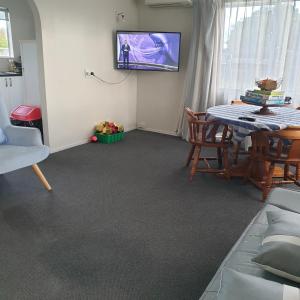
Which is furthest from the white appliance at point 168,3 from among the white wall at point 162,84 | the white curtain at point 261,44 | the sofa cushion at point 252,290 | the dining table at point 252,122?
the sofa cushion at point 252,290

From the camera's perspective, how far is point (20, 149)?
2602 millimetres

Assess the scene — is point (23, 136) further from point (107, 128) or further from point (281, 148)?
point (281, 148)

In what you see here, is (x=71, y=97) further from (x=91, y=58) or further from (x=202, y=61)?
(x=202, y=61)

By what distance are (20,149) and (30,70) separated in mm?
2326

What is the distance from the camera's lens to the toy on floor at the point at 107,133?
14.2ft

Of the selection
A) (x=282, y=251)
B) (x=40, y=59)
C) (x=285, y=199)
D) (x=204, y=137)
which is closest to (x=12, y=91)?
(x=40, y=59)

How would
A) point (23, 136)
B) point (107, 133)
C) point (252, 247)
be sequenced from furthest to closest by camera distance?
point (107, 133), point (23, 136), point (252, 247)

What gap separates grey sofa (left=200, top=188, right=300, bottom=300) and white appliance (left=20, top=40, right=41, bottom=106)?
362cm

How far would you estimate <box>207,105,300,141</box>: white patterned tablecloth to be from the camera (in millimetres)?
2525

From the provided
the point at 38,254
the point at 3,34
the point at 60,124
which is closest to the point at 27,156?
the point at 38,254

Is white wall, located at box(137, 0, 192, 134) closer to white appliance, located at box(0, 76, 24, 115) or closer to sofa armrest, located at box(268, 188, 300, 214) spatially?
white appliance, located at box(0, 76, 24, 115)

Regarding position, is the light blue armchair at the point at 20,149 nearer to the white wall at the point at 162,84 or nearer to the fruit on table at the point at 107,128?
the fruit on table at the point at 107,128

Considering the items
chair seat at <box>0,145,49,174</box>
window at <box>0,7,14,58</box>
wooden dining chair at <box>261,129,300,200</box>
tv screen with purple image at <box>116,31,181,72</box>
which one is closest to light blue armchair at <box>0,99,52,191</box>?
chair seat at <box>0,145,49,174</box>

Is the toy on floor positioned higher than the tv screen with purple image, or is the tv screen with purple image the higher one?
the tv screen with purple image
